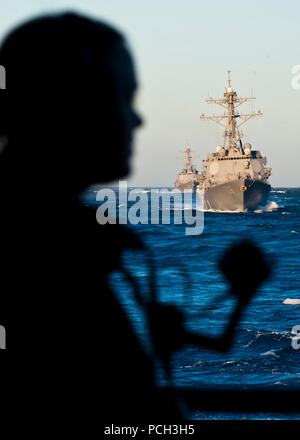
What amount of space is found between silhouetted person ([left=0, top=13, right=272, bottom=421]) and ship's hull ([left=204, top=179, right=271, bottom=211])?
56191 mm

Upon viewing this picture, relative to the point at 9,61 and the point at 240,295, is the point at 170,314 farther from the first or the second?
the point at 9,61

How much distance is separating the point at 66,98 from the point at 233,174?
61538 mm

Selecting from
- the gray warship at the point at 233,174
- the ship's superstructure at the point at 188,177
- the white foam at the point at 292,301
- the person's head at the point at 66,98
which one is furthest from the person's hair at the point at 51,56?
the ship's superstructure at the point at 188,177

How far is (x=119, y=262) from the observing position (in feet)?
2.86

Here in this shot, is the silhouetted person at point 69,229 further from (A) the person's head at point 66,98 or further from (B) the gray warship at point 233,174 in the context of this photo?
(B) the gray warship at point 233,174

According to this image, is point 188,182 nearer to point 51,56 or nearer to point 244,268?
point 244,268

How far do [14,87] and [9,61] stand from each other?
3 cm

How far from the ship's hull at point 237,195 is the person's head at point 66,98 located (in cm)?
5620

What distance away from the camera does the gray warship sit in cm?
5878

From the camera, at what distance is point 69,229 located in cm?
85

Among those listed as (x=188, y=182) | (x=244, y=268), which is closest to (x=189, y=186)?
(x=188, y=182)

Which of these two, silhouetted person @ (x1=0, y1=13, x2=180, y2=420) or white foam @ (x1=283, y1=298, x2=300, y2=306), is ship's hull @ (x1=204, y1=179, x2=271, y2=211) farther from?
silhouetted person @ (x1=0, y1=13, x2=180, y2=420)

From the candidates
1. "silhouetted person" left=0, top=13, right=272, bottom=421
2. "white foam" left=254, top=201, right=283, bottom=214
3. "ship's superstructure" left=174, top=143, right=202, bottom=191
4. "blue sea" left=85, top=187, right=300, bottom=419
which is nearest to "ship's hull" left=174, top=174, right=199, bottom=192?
"ship's superstructure" left=174, top=143, right=202, bottom=191
